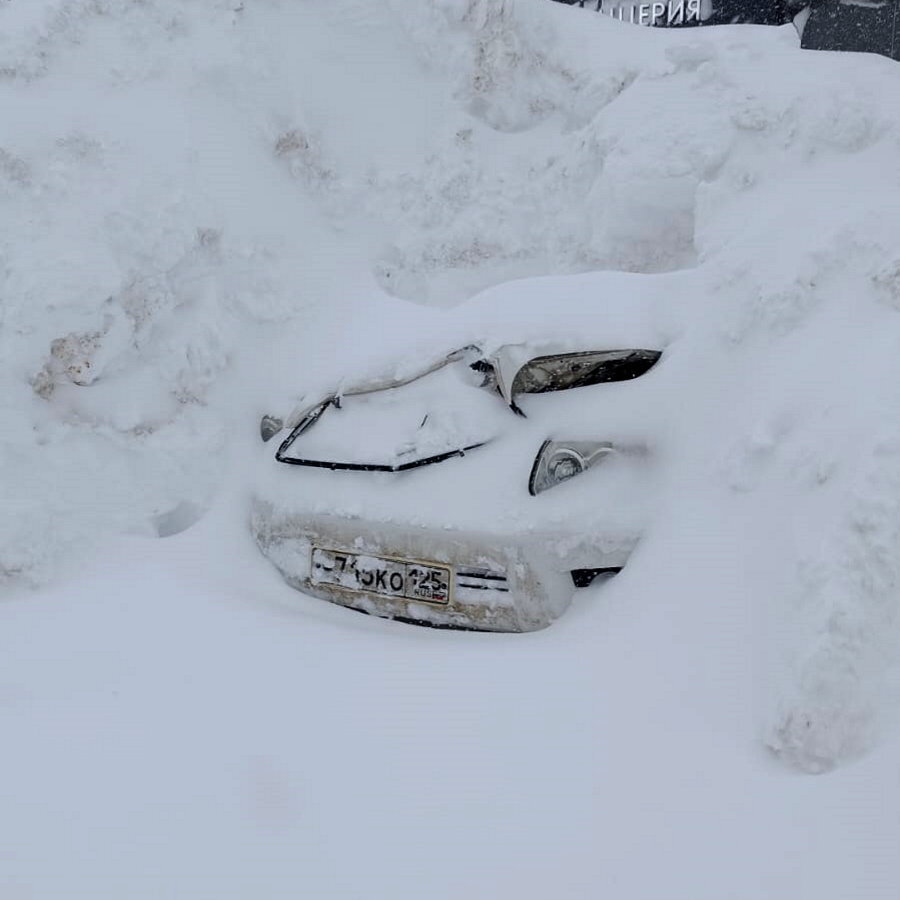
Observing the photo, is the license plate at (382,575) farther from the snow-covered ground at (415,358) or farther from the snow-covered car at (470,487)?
the snow-covered ground at (415,358)

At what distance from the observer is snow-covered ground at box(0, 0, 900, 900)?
235 centimetres

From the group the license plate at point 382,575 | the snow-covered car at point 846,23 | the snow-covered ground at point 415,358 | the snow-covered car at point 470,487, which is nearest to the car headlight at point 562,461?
the snow-covered car at point 470,487

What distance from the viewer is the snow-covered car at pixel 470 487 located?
10.3ft

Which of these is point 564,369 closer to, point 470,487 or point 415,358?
point 470,487

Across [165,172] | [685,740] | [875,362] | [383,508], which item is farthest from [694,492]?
[165,172]

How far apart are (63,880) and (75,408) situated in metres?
2.65

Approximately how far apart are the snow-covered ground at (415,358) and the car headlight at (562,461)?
232 mm

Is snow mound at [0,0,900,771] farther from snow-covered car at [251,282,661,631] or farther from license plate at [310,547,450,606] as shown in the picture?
license plate at [310,547,450,606]

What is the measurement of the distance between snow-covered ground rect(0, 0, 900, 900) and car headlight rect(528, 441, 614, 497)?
23cm

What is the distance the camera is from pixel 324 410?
395 cm

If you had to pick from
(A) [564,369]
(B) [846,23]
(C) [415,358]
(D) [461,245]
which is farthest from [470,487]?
(B) [846,23]

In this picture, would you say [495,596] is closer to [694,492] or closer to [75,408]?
[694,492]

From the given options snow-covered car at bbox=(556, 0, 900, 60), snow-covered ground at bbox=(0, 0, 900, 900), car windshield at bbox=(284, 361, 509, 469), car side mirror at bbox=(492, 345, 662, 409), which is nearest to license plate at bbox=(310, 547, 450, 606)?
snow-covered ground at bbox=(0, 0, 900, 900)

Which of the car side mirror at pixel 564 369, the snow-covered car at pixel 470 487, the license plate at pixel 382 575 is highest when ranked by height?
the car side mirror at pixel 564 369
